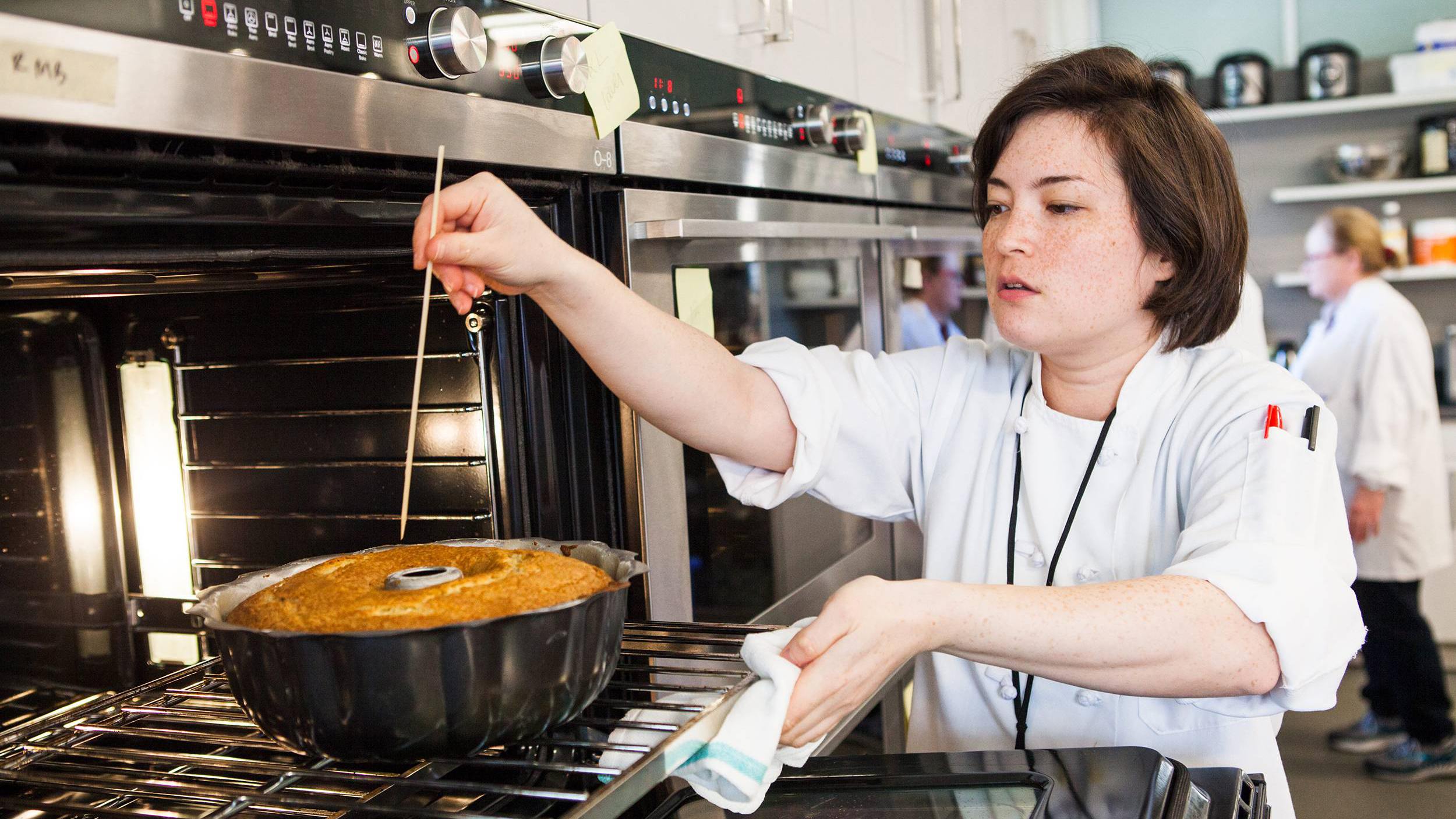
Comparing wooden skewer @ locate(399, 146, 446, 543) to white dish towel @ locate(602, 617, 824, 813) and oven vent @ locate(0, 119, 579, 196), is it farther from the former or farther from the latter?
white dish towel @ locate(602, 617, 824, 813)

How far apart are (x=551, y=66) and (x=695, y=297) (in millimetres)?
396

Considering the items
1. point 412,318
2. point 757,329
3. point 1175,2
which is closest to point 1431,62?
point 1175,2

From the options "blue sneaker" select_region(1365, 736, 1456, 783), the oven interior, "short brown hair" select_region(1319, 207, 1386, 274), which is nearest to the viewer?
the oven interior

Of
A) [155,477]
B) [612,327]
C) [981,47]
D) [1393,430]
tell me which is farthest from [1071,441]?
[1393,430]

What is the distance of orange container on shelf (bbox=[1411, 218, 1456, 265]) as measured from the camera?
14.5 feet

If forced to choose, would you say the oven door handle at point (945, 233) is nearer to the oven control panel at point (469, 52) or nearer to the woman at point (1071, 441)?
the oven control panel at point (469, 52)

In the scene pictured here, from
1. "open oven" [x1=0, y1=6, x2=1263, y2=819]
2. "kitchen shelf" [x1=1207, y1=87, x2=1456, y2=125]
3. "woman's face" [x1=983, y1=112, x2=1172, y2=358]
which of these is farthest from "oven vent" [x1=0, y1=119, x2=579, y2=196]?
"kitchen shelf" [x1=1207, y1=87, x2=1456, y2=125]

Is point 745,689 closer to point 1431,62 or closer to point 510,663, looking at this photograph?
point 510,663

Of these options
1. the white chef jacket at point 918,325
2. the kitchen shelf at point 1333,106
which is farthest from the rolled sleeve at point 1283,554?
the kitchen shelf at point 1333,106

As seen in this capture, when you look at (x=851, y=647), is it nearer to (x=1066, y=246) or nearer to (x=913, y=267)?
(x=1066, y=246)

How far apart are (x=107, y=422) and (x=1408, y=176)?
4.89 meters

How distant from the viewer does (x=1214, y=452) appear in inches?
45.0

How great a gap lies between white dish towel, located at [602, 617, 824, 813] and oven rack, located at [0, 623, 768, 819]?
11 mm

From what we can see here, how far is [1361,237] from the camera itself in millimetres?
3768
